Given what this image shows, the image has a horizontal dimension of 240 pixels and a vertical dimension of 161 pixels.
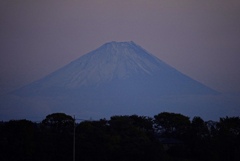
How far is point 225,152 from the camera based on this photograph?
3331cm

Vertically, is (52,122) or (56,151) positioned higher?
(52,122)

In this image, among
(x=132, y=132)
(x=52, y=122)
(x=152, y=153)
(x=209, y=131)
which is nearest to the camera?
(x=152, y=153)

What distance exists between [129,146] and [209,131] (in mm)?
9185

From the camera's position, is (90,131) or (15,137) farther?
(90,131)

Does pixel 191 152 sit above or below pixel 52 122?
below

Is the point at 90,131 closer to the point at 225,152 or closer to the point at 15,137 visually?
the point at 15,137

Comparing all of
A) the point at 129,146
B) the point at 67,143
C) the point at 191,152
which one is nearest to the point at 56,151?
the point at 67,143

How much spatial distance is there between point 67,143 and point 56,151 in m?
0.99

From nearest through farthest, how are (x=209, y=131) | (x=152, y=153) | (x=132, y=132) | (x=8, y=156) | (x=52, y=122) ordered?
(x=8, y=156) → (x=152, y=153) → (x=132, y=132) → (x=209, y=131) → (x=52, y=122)

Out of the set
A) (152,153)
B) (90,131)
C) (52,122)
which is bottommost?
(152,153)

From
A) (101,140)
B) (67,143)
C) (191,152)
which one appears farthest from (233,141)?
(67,143)

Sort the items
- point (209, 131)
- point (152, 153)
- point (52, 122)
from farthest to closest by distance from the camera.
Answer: point (52, 122) < point (209, 131) < point (152, 153)

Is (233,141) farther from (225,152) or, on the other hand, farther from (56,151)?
Answer: (56,151)

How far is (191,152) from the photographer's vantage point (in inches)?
1325
